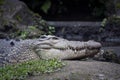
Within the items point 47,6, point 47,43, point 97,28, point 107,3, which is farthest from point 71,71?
point 47,6

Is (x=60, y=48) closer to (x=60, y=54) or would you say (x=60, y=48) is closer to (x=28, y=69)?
(x=60, y=54)

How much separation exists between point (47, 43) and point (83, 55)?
2.40 ft

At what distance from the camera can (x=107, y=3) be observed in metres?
14.6

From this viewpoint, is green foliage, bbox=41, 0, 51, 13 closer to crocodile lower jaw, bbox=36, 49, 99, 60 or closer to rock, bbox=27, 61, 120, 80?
crocodile lower jaw, bbox=36, 49, 99, 60

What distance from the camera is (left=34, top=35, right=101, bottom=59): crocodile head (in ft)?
25.1

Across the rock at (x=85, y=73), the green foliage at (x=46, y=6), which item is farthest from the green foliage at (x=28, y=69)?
the green foliage at (x=46, y=6)

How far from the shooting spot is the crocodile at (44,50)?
767 centimetres

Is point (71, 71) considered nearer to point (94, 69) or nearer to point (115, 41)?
point (94, 69)

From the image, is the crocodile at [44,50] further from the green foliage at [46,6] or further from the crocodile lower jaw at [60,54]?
the green foliage at [46,6]

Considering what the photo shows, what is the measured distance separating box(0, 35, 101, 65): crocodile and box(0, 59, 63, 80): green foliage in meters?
0.76

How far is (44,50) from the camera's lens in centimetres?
770

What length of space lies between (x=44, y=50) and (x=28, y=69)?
1.36 metres

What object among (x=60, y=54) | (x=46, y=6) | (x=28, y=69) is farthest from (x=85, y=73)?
(x=46, y=6)

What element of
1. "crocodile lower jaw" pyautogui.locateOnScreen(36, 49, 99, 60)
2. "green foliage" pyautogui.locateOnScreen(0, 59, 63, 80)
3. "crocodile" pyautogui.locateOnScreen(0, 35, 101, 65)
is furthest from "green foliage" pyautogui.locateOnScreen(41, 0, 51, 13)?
"green foliage" pyautogui.locateOnScreen(0, 59, 63, 80)
